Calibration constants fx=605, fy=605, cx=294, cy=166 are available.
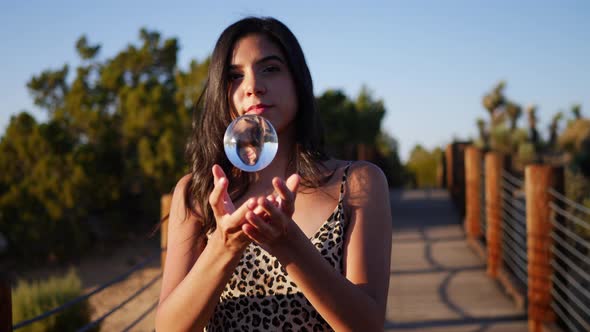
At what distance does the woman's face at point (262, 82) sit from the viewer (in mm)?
1798

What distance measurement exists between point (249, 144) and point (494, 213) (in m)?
5.28

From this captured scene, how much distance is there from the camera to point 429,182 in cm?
2008

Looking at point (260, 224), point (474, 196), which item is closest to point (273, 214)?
point (260, 224)

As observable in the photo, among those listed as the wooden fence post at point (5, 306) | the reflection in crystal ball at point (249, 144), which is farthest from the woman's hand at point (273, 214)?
the wooden fence post at point (5, 306)

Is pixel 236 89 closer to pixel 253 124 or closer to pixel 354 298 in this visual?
pixel 253 124

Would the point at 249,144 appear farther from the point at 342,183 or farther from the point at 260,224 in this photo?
the point at 342,183

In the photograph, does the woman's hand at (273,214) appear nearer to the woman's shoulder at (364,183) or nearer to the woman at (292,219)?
the woman at (292,219)

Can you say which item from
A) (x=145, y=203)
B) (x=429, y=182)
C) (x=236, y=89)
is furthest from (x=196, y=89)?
(x=236, y=89)

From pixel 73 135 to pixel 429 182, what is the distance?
11184 mm

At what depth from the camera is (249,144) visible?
1438 mm

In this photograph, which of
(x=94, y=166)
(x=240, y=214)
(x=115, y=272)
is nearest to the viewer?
(x=240, y=214)

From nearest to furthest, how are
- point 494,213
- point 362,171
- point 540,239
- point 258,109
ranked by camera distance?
1. point 258,109
2. point 362,171
3. point 540,239
4. point 494,213

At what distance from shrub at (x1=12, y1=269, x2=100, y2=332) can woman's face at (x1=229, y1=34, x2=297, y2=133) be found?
4718mm

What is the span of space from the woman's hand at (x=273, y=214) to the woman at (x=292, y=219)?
0.13 metres
